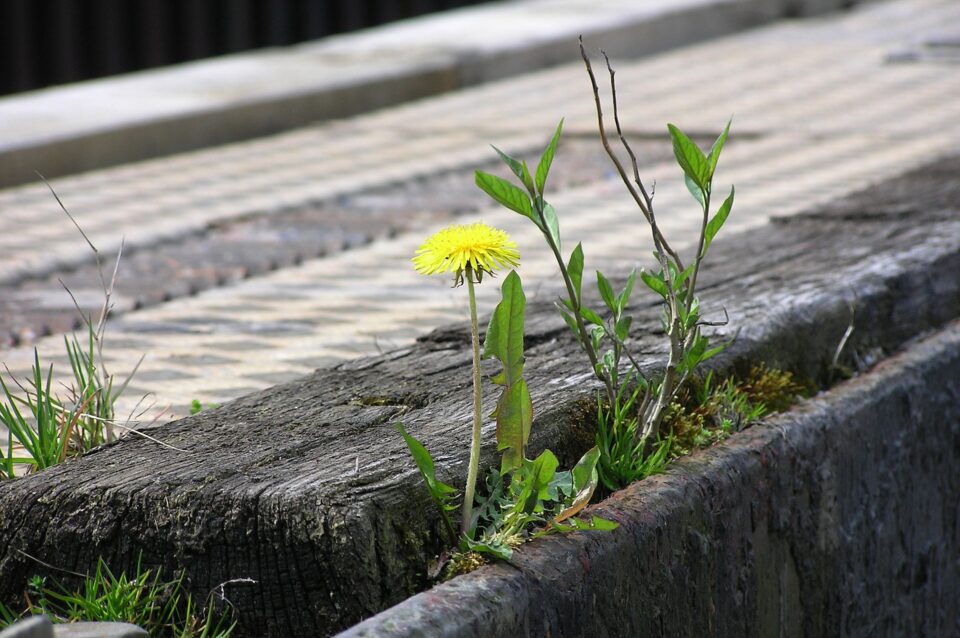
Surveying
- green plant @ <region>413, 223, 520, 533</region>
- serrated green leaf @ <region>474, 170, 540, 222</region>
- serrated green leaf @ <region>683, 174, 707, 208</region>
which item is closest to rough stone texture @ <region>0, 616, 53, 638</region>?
green plant @ <region>413, 223, 520, 533</region>

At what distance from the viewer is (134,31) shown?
32.3 ft

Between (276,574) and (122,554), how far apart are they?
22cm

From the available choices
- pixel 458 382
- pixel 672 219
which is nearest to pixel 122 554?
pixel 458 382

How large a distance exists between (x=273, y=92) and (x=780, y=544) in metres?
5.42

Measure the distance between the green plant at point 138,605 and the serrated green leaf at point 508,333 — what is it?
49 centimetres

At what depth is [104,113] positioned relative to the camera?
22.0ft

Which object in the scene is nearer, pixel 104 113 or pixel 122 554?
pixel 122 554

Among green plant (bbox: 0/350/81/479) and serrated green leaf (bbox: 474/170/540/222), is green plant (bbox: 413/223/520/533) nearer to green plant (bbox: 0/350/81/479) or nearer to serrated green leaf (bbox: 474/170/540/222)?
serrated green leaf (bbox: 474/170/540/222)

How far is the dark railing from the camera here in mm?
9273

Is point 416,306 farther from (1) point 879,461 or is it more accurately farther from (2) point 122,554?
(2) point 122,554

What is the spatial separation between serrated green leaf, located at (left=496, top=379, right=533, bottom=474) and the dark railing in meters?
8.06

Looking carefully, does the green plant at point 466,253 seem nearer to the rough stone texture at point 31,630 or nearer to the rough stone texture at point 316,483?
the rough stone texture at point 316,483

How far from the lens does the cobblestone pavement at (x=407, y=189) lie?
3.40m

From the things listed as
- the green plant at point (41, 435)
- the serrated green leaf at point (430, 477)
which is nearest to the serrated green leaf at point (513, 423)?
the serrated green leaf at point (430, 477)
